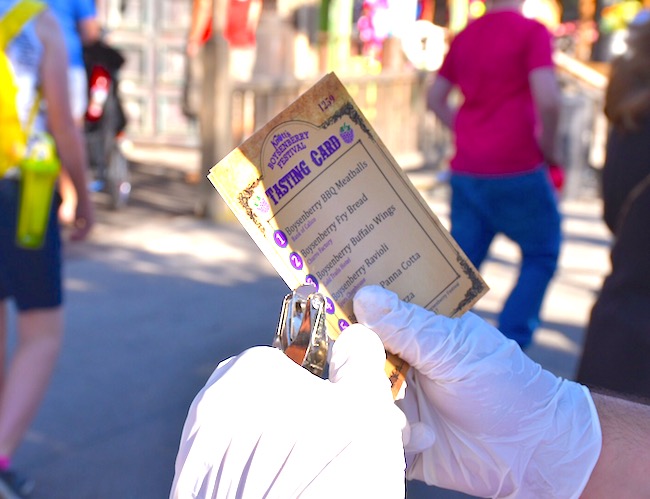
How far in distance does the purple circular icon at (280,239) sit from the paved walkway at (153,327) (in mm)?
2439

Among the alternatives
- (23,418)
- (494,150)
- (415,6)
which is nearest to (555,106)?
(494,150)

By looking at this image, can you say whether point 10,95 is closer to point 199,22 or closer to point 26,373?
point 26,373

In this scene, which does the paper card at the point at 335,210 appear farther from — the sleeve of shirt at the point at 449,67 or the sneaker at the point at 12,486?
the sleeve of shirt at the point at 449,67

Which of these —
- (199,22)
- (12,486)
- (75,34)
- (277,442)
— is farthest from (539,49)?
(199,22)

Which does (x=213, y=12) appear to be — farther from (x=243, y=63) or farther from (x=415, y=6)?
(x=415, y=6)

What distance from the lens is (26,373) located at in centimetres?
330

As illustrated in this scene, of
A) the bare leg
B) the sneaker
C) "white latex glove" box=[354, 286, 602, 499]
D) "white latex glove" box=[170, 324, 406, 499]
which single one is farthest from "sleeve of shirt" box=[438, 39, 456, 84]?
"white latex glove" box=[170, 324, 406, 499]

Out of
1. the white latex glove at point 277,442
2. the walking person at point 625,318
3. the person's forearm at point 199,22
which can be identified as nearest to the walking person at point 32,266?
A: the walking person at point 625,318

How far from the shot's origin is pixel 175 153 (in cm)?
1138

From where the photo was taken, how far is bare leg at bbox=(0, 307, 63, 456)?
327cm

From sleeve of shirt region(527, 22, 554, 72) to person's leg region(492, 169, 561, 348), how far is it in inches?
18.9

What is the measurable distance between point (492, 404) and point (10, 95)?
6.91 ft

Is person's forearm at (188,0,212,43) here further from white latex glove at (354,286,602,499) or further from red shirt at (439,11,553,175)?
white latex glove at (354,286,602,499)

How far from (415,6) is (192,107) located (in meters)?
4.14
